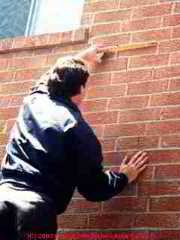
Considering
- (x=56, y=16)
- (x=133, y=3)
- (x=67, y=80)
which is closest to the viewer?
(x=67, y=80)

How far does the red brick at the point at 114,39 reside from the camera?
4074mm

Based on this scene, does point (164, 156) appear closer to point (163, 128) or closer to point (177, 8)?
point (163, 128)

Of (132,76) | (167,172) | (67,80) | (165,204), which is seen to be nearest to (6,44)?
(132,76)

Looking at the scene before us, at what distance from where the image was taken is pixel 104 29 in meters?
4.20

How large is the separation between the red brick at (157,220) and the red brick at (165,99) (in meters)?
0.69

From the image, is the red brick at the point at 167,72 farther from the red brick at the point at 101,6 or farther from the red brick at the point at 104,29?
the red brick at the point at 101,6

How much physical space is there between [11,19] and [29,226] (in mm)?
2343

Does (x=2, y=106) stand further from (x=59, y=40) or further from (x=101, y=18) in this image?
(x=101, y=18)

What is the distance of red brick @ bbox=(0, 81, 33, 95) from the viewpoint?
423cm

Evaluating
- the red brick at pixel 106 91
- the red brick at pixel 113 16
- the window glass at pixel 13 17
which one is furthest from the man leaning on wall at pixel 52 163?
the window glass at pixel 13 17

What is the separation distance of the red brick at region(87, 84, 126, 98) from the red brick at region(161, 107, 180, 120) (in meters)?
0.32

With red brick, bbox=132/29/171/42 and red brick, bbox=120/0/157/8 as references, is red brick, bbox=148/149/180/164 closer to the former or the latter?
red brick, bbox=132/29/171/42

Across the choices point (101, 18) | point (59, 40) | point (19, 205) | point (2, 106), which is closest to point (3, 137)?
point (2, 106)

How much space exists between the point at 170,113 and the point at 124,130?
291 mm
